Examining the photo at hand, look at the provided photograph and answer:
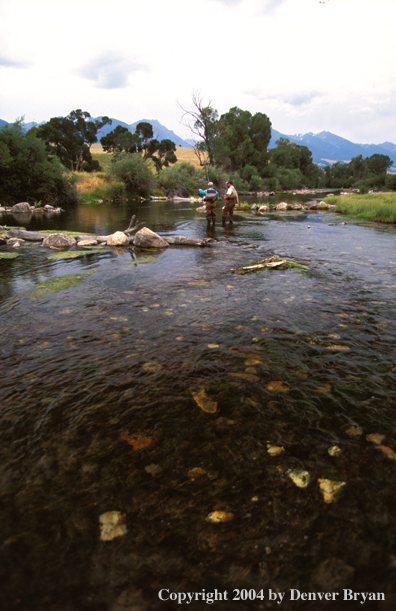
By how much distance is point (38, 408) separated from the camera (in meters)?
3.56

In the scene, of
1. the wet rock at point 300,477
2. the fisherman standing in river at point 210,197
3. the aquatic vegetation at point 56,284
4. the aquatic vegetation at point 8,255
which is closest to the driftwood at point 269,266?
the aquatic vegetation at point 56,284

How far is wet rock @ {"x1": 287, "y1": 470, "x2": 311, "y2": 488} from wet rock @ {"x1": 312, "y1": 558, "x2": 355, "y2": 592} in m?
0.57

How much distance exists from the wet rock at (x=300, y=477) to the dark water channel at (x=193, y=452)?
0.05m

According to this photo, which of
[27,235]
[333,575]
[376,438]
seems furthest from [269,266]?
[27,235]

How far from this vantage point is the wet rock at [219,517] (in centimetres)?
232

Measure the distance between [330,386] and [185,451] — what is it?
2.11 m

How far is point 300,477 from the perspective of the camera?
2.66m

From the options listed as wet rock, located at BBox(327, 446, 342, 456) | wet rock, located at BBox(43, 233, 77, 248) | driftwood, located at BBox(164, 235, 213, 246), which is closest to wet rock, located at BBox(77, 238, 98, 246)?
wet rock, located at BBox(43, 233, 77, 248)

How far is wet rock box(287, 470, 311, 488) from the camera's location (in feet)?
8.52

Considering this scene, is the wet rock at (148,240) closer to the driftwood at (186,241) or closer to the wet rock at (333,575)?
the driftwood at (186,241)

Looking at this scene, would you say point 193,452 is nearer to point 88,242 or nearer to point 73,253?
point 73,253

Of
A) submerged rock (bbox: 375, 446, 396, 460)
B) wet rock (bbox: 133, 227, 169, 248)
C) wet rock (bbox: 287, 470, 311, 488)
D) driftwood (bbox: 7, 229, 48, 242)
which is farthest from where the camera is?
driftwood (bbox: 7, 229, 48, 242)

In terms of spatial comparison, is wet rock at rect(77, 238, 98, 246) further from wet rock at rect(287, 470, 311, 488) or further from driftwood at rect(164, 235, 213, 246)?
wet rock at rect(287, 470, 311, 488)

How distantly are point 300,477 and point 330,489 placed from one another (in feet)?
0.81
